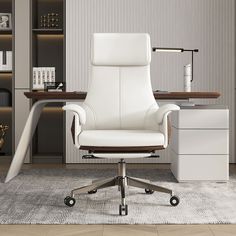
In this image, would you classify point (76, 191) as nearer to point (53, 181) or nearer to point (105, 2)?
point (53, 181)

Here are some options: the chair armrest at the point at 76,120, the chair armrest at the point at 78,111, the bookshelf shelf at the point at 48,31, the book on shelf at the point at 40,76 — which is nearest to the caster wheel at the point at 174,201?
the chair armrest at the point at 76,120

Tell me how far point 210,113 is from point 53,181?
1.46 meters

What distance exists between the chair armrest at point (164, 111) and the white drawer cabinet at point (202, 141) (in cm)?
73

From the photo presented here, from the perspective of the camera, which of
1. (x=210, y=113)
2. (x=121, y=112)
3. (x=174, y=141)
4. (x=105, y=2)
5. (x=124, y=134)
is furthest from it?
(x=105, y=2)

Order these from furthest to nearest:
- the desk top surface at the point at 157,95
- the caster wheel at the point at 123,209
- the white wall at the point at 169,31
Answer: the white wall at the point at 169,31 < the desk top surface at the point at 157,95 < the caster wheel at the point at 123,209

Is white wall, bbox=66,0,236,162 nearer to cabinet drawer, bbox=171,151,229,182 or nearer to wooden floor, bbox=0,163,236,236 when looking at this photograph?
cabinet drawer, bbox=171,151,229,182

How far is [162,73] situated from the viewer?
18.4ft

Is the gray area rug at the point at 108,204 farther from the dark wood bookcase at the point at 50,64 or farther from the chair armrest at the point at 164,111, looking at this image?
the dark wood bookcase at the point at 50,64

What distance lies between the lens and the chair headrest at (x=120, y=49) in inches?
151

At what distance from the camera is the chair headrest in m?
3.85

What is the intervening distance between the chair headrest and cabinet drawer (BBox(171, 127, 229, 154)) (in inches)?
32.6

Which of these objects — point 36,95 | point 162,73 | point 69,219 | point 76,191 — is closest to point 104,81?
point 36,95

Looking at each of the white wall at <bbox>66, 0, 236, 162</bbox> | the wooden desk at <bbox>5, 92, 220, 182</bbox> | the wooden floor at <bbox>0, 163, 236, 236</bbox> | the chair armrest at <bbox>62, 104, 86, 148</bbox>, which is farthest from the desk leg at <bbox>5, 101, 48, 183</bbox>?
the wooden floor at <bbox>0, 163, 236, 236</bbox>

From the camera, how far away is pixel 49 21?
231 inches
